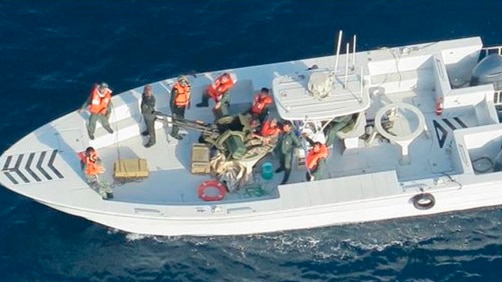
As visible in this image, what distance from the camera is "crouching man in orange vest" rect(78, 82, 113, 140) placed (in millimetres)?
34250

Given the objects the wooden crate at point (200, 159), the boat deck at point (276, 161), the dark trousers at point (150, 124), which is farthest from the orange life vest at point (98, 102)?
the wooden crate at point (200, 159)

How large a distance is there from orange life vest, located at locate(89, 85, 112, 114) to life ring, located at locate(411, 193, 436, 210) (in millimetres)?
8836

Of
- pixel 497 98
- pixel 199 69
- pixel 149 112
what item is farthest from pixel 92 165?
pixel 497 98

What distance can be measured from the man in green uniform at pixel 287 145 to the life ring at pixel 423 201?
352 centimetres

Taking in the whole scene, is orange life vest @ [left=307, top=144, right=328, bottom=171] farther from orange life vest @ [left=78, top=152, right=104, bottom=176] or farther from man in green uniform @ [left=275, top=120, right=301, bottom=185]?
orange life vest @ [left=78, top=152, right=104, bottom=176]

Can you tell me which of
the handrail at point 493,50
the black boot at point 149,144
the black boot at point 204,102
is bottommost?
the black boot at point 149,144

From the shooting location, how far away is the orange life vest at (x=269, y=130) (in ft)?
112

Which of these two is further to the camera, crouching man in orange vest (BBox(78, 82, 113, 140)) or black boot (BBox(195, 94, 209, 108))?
black boot (BBox(195, 94, 209, 108))

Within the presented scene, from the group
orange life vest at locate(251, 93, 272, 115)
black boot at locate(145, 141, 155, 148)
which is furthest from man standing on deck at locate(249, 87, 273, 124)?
black boot at locate(145, 141, 155, 148)

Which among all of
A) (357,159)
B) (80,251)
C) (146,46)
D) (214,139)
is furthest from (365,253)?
(146,46)

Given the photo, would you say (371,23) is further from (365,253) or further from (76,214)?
(76,214)

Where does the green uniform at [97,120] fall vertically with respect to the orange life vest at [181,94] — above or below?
below

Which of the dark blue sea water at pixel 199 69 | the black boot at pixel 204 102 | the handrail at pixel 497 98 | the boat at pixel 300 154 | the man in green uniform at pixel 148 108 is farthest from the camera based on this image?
the handrail at pixel 497 98

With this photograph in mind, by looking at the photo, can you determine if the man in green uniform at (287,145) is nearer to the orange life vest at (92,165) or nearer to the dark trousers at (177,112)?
the dark trousers at (177,112)
